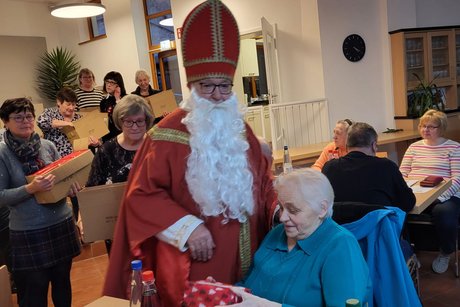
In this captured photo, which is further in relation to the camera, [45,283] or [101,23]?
[101,23]

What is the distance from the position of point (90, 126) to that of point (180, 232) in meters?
2.71

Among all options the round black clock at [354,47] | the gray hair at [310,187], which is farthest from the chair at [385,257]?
the round black clock at [354,47]

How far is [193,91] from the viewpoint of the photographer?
155 centimetres

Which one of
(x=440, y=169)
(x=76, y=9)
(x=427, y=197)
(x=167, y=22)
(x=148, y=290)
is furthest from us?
(x=167, y=22)

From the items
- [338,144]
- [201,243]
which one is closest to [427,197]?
[338,144]

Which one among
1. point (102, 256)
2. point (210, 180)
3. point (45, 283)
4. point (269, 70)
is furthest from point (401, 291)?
point (269, 70)

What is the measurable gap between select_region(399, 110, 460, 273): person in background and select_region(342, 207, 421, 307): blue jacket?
1616 millimetres

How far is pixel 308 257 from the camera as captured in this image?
140cm

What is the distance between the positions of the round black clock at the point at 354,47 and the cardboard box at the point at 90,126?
141 inches

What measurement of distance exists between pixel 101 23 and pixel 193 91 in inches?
315

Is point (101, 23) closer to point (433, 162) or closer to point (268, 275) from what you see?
point (433, 162)

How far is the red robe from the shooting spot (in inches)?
56.1

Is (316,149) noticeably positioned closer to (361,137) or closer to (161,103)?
(161,103)

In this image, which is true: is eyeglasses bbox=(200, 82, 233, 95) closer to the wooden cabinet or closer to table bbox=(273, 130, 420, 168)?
table bbox=(273, 130, 420, 168)
